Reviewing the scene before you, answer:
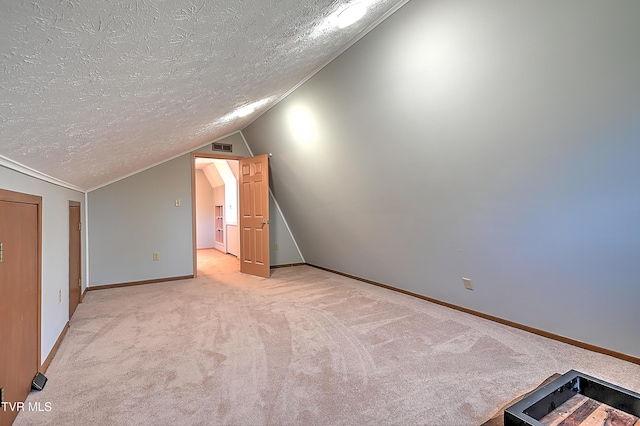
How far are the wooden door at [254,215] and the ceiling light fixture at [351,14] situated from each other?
9.94 ft

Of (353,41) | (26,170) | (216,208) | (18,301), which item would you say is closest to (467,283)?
(353,41)

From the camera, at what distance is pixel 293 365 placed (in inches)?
Answer: 85.8

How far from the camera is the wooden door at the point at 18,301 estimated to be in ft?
5.06

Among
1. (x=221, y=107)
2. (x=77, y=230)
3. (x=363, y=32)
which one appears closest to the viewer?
(x=363, y=32)

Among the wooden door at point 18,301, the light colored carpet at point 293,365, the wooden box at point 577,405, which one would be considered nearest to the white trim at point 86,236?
the light colored carpet at point 293,365

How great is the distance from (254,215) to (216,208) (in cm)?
389

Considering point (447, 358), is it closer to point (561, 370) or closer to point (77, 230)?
point (561, 370)

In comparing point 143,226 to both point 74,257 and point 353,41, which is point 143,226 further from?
point 353,41

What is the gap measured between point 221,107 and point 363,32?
130cm

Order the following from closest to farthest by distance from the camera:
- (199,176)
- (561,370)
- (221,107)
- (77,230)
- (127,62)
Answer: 1. (127,62)
2. (561,370)
3. (221,107)
4. (77,230)
5. (199,176)

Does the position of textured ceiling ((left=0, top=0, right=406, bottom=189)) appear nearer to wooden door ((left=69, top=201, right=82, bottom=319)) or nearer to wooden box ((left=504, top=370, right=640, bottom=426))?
wooden door ((left=69, top=201, right=82, bottom=319))

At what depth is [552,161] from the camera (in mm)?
2000

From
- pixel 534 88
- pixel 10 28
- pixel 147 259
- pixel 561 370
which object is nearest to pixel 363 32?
pixel 534 88

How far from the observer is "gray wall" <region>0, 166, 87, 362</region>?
78.0 inches
